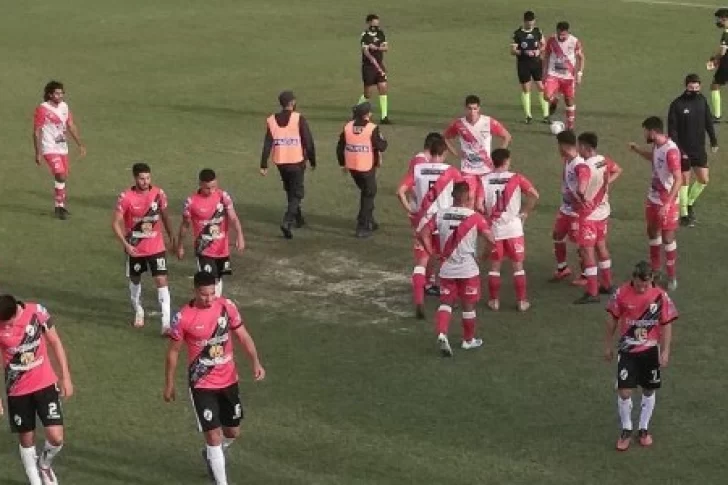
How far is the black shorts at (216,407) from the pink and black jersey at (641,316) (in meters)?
3.83

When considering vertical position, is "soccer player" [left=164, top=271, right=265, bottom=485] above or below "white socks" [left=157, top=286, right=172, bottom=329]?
above

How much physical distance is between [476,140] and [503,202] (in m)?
2.93

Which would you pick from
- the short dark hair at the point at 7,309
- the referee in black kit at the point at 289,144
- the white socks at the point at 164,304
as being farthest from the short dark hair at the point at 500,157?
the short dark hair at the point at 7,309

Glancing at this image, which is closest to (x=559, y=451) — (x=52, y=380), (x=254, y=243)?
(x=52, y=380)

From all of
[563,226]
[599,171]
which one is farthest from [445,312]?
[599,171]

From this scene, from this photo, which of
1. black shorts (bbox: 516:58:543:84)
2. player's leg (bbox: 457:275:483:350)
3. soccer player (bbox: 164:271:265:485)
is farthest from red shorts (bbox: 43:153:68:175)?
black shorts (bbox: 516:58:543:84)

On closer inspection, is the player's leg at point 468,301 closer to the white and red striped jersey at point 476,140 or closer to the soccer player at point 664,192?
the soccer player at point 664,192

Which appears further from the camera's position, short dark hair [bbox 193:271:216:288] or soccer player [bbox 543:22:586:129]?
soccer player [bbox 543:22:586:129]

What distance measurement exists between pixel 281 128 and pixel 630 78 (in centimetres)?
1358

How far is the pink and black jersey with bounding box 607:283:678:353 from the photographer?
12523 millimetres

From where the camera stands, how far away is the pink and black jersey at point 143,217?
51.9ft

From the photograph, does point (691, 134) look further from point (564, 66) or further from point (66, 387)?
point (66, 387)

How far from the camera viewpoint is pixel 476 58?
1310 inches

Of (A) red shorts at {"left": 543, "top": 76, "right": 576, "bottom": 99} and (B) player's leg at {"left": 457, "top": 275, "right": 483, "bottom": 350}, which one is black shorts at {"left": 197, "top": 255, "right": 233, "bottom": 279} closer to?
(B) player's leg at {"left": 457, "top": 275, "right": 483, "bottom": 350}
